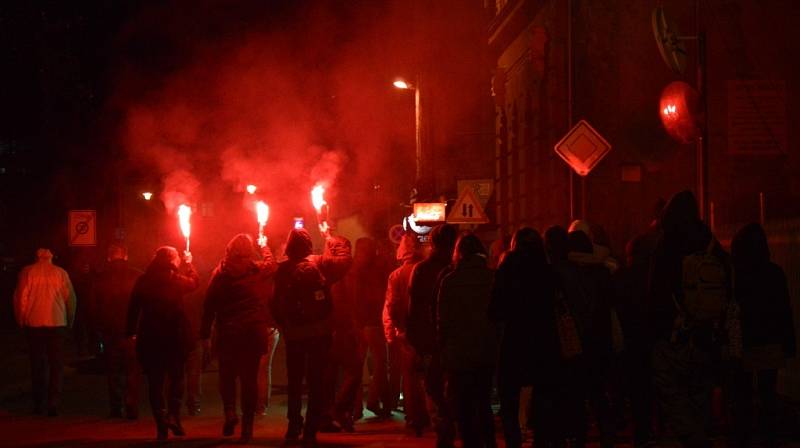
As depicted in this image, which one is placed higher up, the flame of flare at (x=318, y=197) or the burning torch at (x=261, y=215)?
the flame of flare at (x=318, y=197)

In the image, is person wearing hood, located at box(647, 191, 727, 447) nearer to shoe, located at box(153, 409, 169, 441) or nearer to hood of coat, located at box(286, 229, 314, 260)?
hood of coat, located at box(286, 229, 314, 260)

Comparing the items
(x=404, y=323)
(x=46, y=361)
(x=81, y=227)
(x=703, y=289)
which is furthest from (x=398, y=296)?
(x=81, y=227)

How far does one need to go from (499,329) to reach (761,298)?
230 cm

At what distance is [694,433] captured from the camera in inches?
269

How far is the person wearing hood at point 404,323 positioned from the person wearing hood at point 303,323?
821 millimetres

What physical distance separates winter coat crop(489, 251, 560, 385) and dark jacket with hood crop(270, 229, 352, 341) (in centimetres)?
247

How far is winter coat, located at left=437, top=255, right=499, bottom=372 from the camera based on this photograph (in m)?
7.84

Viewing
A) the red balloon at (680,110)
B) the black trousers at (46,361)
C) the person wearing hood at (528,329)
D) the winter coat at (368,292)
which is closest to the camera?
the person wearing hood at (528,329)

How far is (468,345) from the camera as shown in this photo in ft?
25.7

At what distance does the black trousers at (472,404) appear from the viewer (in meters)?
7.85

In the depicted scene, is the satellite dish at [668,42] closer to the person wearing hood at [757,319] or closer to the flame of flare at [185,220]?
the person wearing hood at [757,319]

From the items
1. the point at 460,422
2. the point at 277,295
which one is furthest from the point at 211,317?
the point at 460,422

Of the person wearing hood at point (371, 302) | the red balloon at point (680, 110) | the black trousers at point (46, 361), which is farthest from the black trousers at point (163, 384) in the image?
the red balloon at point (680, 110)

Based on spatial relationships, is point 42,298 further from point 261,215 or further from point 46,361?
point 261,215
